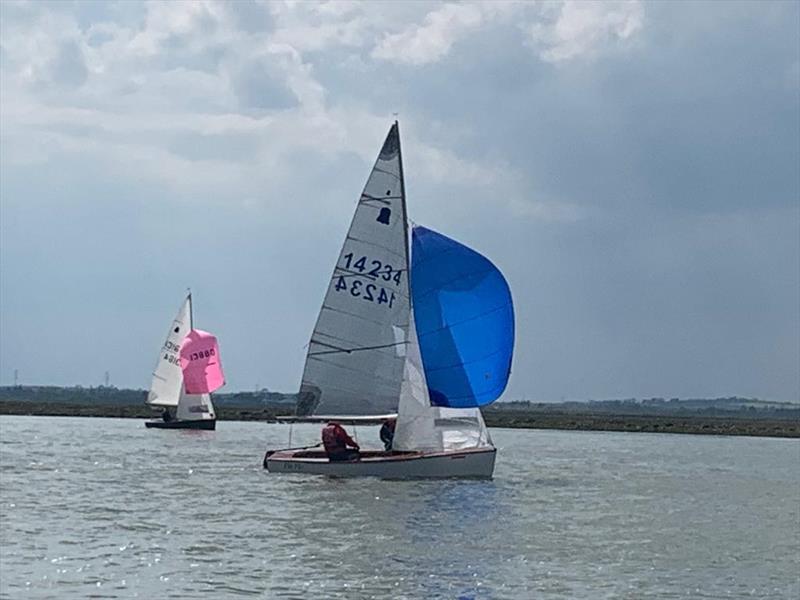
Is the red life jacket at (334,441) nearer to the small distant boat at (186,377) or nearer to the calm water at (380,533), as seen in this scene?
the calm water at (380,533)

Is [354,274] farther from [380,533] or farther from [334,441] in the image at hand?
[380,533]

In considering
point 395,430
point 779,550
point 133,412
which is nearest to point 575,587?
point 779,550

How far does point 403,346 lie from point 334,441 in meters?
3.57

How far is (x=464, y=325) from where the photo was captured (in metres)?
37.4

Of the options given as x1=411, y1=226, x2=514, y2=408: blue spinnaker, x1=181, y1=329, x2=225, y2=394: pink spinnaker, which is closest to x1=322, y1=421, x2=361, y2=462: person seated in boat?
x1=411, y1=226, x2=514, y2=408: blue spinnaker

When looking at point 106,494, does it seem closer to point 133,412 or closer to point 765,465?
point 765,465

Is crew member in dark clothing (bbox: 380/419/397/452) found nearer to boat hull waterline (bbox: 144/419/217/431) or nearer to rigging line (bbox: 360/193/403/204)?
rigging line (bbox: 360/193/403/204)

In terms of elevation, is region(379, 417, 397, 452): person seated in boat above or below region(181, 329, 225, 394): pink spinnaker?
below

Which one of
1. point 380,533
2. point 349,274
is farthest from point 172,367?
point 380,533

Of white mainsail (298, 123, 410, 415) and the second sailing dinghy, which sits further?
white mainsail (298, 123, 410, 415)

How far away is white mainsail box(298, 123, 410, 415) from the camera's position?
128ft

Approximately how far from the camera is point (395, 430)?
3803 cm

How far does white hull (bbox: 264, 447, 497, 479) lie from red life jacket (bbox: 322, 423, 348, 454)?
0.33m

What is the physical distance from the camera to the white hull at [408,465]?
36094 mm
